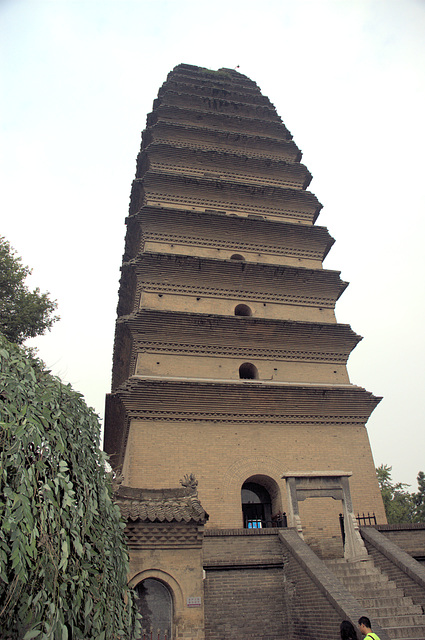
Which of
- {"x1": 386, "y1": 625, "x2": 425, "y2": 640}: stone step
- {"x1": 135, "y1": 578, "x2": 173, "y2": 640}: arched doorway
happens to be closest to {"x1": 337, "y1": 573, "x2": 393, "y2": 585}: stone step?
{"x1": 386, "y1": 625, "x2": 425, "y2": 640}: stone step

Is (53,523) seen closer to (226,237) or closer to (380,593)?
(380,593)

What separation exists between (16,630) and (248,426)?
Result: 25.6 ft

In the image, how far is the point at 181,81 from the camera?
1969cm

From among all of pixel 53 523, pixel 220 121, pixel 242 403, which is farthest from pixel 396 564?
pixel 220 121

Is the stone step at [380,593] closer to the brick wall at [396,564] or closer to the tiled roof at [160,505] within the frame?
the brick wall at [396,564]

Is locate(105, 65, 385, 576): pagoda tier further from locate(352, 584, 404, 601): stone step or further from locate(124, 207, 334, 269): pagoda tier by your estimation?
locate(352, 584, 404, 601): stone step

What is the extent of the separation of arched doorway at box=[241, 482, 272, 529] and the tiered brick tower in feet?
0.11

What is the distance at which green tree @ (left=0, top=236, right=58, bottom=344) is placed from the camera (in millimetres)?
13907

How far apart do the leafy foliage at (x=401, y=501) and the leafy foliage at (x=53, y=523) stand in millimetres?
29564

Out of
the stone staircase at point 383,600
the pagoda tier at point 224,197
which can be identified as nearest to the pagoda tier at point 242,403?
the stone staircase at point 383,600

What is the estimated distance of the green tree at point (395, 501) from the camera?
98.8 feet

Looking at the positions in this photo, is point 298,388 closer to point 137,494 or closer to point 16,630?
point 137,494

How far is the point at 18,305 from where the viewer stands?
14.2m

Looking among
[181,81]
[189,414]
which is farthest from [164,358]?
[181,81]
